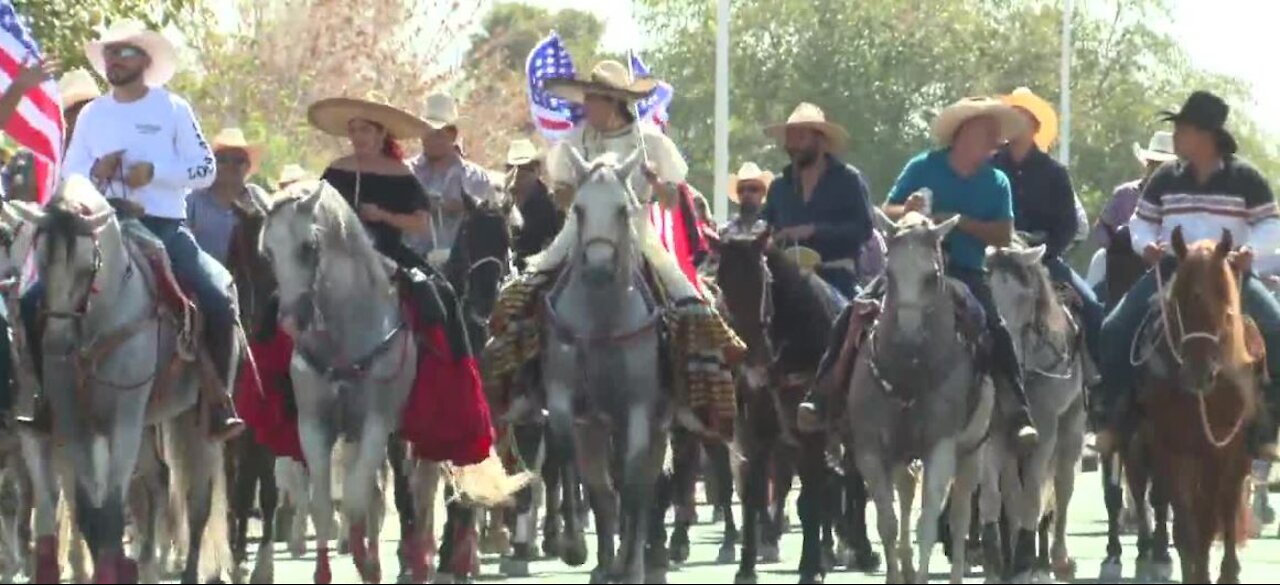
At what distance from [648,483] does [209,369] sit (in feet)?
7.96

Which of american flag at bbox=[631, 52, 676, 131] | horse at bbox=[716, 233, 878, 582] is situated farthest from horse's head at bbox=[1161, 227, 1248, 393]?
american flag at bbox=[631, 52, 676, 131]

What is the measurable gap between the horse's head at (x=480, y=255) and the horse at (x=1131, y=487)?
3.94m

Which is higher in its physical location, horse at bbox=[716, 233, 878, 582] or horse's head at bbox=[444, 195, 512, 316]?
horse's head at bbox=[444, 195, 512, 316]

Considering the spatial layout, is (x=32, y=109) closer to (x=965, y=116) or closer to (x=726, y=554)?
(x=965, y=116)

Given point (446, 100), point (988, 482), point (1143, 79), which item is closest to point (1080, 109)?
point (1143, 79)

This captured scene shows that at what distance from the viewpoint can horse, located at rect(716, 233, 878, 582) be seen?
21406 millimetres

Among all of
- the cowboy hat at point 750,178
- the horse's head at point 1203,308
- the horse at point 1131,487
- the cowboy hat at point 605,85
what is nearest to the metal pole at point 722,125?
the cowboy hat at point 750,178

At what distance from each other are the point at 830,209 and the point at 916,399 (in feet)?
10.2

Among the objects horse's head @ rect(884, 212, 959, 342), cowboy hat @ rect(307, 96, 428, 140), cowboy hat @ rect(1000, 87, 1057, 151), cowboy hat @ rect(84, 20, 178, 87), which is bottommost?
horse's head @ rect(884, 212, 959, 342)

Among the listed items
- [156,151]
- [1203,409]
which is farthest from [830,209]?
[156,151]

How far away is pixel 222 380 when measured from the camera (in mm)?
19312

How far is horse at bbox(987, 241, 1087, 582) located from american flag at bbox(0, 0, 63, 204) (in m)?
5.41

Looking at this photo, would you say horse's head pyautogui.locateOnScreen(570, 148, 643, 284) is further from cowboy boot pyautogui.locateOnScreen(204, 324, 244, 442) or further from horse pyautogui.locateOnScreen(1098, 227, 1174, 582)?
horse pyautogui.locateOnScreen(1098, 227, 1174, 582)

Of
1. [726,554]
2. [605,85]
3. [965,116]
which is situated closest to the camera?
[965,116]
